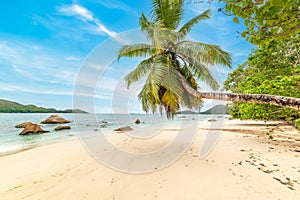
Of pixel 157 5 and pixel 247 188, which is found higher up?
pixel 157 5

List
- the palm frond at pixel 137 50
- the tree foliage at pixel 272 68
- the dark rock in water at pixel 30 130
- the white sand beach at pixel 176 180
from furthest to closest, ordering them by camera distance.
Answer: the dark rock in water at pixel 30 130 → the palm frond at pixel 137 50 → the tree foliage at pixel 272 68 → the white sand beach at pixel 176 180

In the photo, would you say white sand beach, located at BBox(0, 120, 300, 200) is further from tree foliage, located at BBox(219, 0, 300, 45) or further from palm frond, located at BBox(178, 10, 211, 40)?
palm frond, located at BBox(178, 10, 211, 40)

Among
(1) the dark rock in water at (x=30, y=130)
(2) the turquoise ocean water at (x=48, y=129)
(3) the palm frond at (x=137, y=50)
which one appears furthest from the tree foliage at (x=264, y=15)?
(1) the dark rock in water at (x=30, y=130)

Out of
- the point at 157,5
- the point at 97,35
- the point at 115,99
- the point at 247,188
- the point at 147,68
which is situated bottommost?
the point at 247,188

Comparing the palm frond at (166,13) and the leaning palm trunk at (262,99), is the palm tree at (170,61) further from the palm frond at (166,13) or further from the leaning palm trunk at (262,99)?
the leaning palm trunk at (262,99)

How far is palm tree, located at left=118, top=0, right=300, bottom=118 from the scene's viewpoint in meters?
4.29

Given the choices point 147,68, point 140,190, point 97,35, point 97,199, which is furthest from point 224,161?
point 97,35

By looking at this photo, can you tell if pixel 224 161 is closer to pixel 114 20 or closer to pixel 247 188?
pixel 247 188

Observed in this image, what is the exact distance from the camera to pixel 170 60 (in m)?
5.14

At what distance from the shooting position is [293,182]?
2826 mm

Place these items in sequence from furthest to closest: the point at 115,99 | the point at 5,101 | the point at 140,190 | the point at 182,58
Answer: the point at 5,101
the point at 115,99
the point at 182,58
the point at 140,190

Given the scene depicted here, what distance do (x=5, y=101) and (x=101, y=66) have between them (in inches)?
2710

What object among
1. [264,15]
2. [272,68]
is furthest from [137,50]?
[272,68]

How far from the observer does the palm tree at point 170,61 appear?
4.29m
